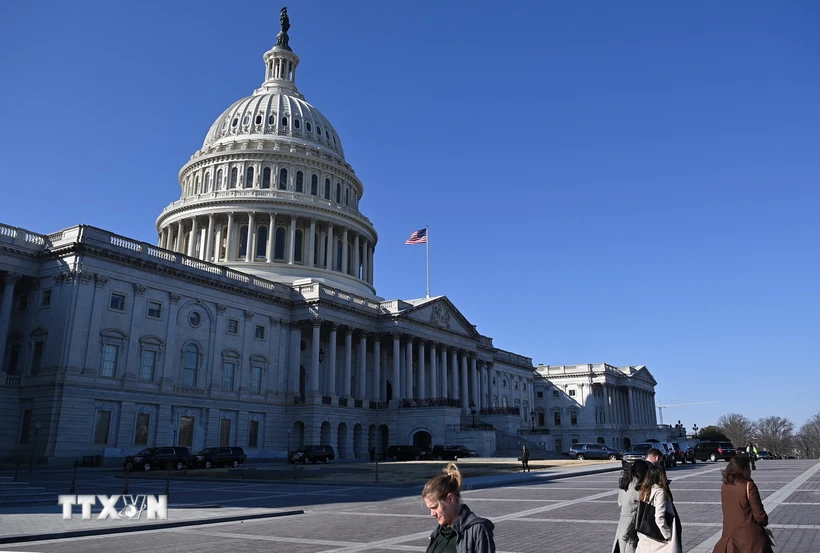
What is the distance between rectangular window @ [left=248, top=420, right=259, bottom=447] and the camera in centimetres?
6375

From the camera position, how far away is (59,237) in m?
53.0

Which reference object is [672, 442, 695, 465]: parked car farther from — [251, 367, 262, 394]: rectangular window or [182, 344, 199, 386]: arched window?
[182, 344, 199, 386]: arched window

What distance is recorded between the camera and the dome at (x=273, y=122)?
92750 mm

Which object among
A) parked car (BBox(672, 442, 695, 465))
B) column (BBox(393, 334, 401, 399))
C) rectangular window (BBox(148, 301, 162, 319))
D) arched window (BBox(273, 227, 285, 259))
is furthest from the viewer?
arched window (BBox(273, 227, 285, 259))

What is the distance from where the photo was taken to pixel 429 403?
73.3 m

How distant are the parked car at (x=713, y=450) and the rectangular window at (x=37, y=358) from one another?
181ft

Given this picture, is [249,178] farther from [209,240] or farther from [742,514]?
[742,514]

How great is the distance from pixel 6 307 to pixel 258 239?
3703 centimetres

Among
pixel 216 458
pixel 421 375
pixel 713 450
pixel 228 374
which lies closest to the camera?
pixel 216 458

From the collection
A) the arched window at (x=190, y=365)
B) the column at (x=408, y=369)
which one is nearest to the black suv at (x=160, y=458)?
the arched window at (x=190, y=365)

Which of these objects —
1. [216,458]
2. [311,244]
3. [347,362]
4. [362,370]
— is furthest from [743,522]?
[311,244]

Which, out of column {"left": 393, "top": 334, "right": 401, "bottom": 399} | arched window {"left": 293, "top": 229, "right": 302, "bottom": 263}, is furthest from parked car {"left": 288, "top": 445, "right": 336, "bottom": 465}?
arched window {"left": 293, "top": 229, "right": 302, "bottom": 263}

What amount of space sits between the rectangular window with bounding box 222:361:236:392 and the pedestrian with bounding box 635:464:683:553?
57.7 meters

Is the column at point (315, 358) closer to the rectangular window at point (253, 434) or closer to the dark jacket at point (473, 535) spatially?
the rectangular window at point (253, 434)
